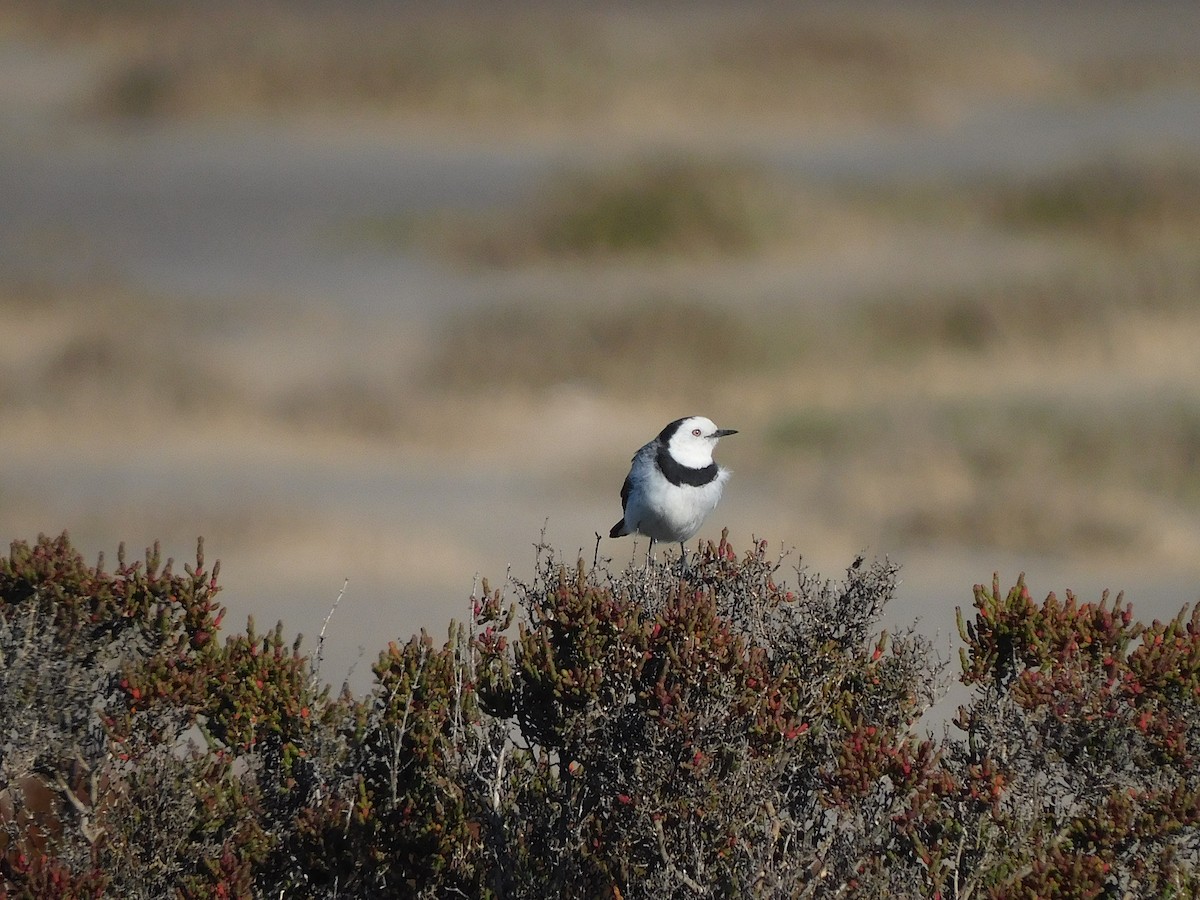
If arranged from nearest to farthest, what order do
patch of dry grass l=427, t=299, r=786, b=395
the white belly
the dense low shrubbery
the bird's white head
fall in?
the dense low shrubbery, the white belly, the bird's white head, patch of dry grass l=427, t=299, r=786, b=395

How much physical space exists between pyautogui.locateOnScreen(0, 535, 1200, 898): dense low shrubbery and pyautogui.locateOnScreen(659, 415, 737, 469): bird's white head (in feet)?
6.76

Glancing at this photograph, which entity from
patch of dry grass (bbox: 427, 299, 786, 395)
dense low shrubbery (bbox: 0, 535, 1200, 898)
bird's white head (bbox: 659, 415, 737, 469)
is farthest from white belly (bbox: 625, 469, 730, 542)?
patch of dry grass (bbox: 427, 299, 786, 395)

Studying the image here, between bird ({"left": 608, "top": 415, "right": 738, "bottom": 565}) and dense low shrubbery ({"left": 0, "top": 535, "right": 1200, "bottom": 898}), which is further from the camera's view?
bird ({"left": 608, "top": 415, "right": 738, "bottom": 565})

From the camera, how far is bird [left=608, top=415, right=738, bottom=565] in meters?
7.34

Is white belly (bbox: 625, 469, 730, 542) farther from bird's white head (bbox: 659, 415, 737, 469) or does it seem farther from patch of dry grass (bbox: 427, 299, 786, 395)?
patch of dry grass (bbox: 427, 299, 786, 395)

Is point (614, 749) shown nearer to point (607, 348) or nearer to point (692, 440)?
point (692, 440)

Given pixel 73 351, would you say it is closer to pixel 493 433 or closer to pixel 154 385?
pixel 154 385

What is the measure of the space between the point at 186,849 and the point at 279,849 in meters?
0.26

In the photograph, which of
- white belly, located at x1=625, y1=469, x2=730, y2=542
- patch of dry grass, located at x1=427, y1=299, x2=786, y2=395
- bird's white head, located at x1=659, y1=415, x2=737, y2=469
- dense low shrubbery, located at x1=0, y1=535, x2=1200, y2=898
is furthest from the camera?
patch of dry grass, located at x1=427, y1=299, x2=786, y2=395

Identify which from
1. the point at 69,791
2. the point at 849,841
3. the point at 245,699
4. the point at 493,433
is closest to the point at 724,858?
the point at 849,841

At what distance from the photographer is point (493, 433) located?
2005 centimetres

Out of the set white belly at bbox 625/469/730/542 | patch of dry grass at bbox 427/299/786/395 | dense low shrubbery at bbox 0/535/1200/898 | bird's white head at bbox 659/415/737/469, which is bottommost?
dense low shrubbery at bbox 0/535/1200/898

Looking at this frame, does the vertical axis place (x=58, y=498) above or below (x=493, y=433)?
below

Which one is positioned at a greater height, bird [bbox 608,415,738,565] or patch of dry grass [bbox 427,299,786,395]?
patch of dry grass [bbox 427,299,786,395]
